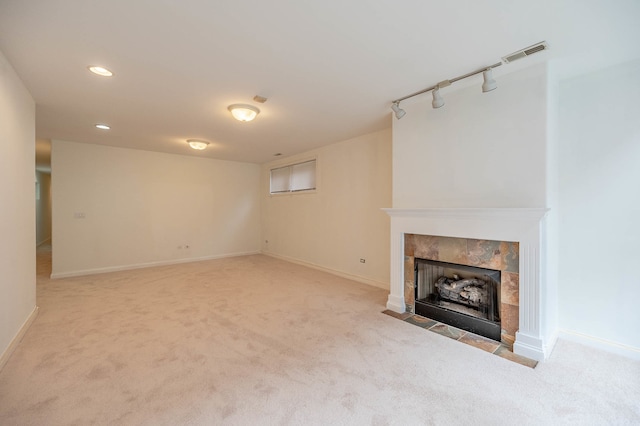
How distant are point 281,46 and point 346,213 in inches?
128

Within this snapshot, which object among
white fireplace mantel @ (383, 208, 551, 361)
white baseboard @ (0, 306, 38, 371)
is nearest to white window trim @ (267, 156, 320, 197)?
white fireplace mantel @ (383, 208, 551, 361)

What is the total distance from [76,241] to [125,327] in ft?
11.5

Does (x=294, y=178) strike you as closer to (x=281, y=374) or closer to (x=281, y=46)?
(x=281, y=46)

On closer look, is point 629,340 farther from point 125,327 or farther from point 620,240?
point 125,327

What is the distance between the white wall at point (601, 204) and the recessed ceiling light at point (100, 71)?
4.27 m

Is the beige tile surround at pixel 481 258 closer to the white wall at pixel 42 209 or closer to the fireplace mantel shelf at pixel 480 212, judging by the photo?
the fireplace mantel shelf at pixel 480 212

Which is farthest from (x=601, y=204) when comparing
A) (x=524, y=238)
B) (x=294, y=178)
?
(x=294, y=178)

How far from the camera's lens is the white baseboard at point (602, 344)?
225 cm

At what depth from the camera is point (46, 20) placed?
1805 mm

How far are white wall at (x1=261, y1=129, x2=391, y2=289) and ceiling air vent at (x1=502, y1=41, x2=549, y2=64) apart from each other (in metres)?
2.01

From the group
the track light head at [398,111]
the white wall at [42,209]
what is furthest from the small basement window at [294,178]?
the white wall at [42,209]

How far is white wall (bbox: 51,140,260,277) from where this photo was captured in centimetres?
505

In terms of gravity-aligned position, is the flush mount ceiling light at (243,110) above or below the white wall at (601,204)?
above

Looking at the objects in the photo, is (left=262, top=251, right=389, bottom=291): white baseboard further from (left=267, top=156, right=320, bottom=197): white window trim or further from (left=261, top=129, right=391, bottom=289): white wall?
(left=267, top=156, right=320, bottom=197): white window trim
